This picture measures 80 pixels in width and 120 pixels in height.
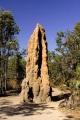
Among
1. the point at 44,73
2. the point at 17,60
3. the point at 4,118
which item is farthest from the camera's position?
the point at 17,60

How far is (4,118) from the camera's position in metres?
16.3

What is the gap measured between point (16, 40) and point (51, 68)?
1864 cm

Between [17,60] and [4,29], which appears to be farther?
[17,60]

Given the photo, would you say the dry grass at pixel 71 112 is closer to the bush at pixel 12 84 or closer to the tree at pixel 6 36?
the tree at pixel 6 36

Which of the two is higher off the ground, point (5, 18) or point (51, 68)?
point (5, 18)

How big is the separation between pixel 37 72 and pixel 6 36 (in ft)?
33.7

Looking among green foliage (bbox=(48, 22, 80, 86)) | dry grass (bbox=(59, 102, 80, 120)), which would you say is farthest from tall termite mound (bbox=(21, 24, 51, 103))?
green foliage (bbox=(48, 22, 80, 86))

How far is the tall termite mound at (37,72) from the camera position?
24.5 meters

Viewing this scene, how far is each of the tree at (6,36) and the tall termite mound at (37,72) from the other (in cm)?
638

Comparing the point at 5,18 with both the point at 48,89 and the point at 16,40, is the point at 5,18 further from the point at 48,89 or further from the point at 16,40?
the point at 48,89

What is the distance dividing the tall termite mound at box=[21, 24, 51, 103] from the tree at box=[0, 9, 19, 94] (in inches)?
251

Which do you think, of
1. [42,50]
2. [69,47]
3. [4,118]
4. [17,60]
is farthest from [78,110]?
[69,47]

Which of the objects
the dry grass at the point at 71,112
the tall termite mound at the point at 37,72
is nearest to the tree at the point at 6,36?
the tall termite mound at the point at 37,72

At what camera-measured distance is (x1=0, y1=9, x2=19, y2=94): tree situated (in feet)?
109
